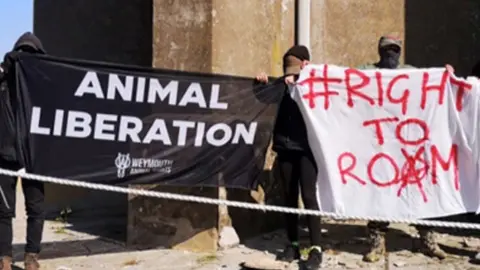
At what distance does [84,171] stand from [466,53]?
448cm

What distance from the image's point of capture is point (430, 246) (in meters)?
6.66

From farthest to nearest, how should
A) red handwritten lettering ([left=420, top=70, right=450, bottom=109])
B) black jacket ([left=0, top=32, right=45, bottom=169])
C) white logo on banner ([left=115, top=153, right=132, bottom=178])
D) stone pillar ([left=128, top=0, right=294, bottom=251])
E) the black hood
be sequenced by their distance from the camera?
stone pillar ([left=128, top=0, right=294, bottom=251]) < red handwritten lettering ([left=420, top=70, right=450, bottom=109]) < white logo on banner ([left=115, top=153, right=132, bottom=178]) < the black hood < black jacket ([left=0, top=32, right=45, bottom=169])

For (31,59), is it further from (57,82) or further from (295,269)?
(295,269)

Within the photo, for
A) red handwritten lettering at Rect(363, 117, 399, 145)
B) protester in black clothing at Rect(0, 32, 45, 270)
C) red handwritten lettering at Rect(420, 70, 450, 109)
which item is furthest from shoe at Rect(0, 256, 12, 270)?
red handwritten lettering at Rect(420, 70, 450, 109)

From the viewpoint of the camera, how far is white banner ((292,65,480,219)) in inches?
246

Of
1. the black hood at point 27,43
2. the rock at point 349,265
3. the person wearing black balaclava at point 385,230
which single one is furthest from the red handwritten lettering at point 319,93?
the black hood at point 27,43

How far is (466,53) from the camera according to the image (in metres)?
8.18

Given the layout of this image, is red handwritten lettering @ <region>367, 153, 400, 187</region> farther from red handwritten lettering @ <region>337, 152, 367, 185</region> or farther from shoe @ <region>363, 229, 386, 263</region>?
shoe @ <region>363, 229, 386, 263</region>

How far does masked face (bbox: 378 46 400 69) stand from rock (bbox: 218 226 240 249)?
2083 mm

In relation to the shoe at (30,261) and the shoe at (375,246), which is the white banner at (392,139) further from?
the shoe at (30,261)

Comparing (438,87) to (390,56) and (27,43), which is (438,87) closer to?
(390,56)

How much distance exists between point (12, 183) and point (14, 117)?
1.72ft

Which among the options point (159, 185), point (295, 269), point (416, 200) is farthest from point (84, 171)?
point (416, 200)

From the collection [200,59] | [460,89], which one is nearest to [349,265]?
[460,89]
